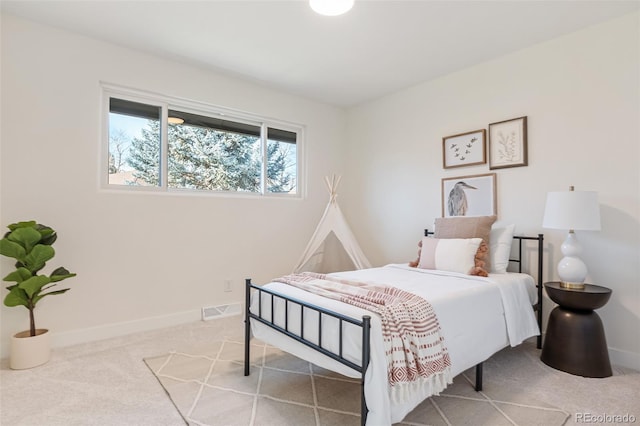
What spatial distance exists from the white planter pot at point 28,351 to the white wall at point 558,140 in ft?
11.0

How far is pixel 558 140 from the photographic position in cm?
278

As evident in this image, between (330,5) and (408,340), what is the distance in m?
2.05

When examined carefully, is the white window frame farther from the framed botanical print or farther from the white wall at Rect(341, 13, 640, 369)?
the framed botanical print

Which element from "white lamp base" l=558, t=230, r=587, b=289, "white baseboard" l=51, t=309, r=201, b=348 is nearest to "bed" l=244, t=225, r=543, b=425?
"white lamp base" l=558, t=230, r=587, b=289

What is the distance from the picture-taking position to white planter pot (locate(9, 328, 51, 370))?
2.30 metres

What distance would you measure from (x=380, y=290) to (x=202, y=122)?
8.81 feet

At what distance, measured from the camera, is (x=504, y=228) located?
2854mm

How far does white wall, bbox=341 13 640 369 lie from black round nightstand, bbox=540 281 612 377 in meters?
0.38

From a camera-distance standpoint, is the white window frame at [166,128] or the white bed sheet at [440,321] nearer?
the white bed sheet at [440,321]

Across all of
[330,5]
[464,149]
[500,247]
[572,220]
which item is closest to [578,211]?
[572,220]

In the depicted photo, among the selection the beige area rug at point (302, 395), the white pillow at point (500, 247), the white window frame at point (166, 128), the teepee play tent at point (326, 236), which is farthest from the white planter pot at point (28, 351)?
the white pillow at point (500, 247)

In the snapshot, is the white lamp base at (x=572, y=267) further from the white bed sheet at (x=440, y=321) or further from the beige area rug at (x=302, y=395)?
the beige area rug at (x=302, y=395)

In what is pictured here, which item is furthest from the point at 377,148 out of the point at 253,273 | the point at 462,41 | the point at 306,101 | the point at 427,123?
the point at 253,273

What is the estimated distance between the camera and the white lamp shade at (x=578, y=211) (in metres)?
2.29
